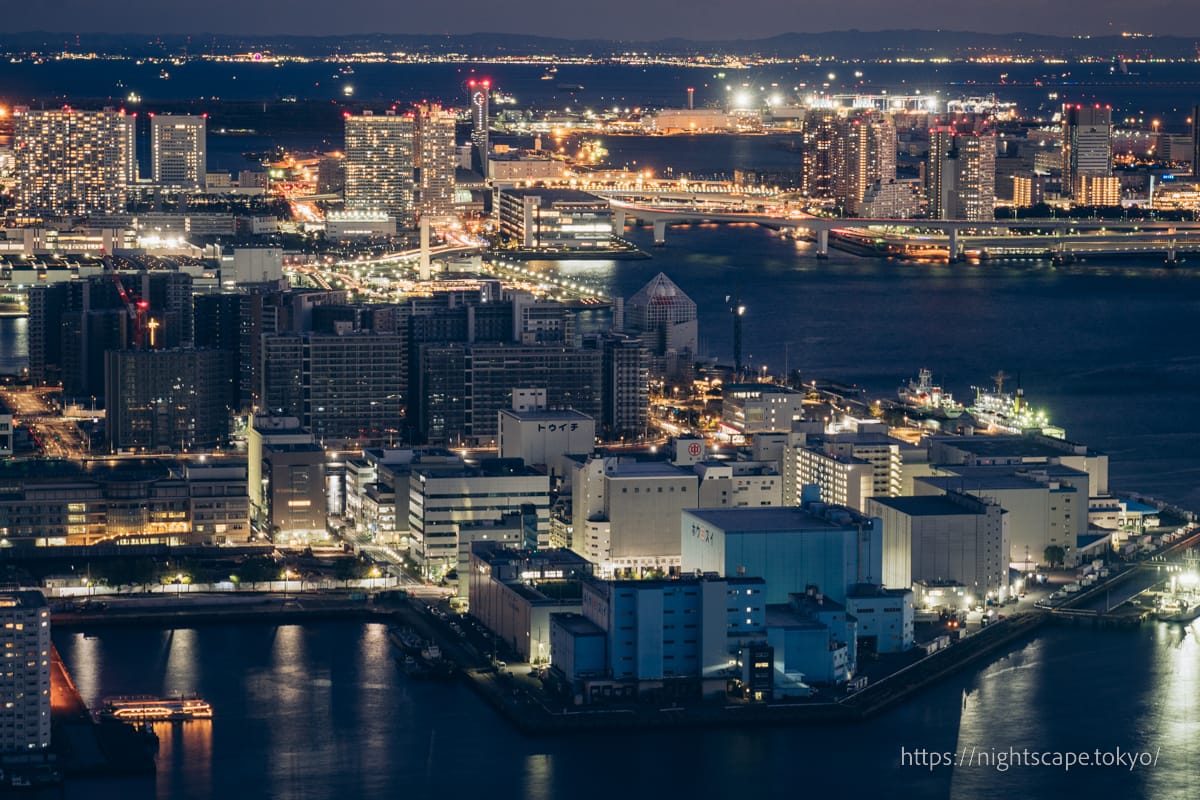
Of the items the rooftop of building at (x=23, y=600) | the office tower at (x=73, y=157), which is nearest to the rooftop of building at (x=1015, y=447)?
the rooftop of building at (x=23, y=600)

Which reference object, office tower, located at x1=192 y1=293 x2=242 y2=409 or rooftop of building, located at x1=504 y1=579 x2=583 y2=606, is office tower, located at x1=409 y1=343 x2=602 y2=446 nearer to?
office tower, located at x1=192 y1=293 x2=242 y2=409

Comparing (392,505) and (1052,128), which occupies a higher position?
(1052,128)

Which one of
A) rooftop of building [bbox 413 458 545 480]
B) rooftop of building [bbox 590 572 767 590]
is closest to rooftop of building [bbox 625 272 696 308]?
rooftop of building [bbox 413 458 545 480]

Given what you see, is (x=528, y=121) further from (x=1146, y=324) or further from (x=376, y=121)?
(x=1146, y=324)

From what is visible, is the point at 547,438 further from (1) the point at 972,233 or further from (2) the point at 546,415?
(1) the point at 972,233

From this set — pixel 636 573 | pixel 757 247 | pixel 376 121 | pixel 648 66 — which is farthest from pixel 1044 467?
pixel 648 66

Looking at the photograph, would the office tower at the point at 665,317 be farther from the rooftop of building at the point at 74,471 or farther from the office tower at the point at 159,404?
the rooftop of building at the point at 74,471

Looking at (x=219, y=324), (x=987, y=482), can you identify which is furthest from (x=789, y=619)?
(x=219, y=324)
